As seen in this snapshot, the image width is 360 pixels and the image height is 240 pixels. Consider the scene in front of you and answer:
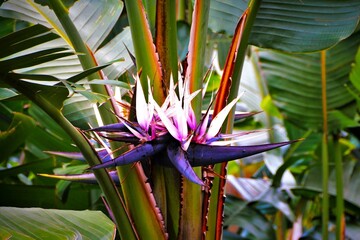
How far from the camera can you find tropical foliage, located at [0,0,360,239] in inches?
20.8

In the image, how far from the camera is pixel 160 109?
52cm

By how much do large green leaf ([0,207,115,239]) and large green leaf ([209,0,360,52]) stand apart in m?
0.39

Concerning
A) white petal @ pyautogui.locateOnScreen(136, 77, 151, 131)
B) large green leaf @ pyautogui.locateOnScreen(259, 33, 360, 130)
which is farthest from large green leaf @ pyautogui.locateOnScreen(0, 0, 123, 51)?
large green leaf @ pyautogui.locateOnScreen(259, 33, 360, 130)

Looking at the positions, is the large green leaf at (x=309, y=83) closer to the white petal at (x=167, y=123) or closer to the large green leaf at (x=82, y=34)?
the large green leaf at (x=82, y=34)

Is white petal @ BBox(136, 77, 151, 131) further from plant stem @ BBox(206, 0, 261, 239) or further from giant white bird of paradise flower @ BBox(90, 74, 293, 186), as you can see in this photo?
plant stem @ BBox(206, 0, 261, 239)

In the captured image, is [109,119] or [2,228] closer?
[2,228]

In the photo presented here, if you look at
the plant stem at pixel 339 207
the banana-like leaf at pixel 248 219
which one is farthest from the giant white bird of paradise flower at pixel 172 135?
the banana-like leaf at pixel 248 219

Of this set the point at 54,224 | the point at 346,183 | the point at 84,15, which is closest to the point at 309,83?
the point at 346,183

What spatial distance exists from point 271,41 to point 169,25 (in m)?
0.27

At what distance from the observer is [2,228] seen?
0.49 meters

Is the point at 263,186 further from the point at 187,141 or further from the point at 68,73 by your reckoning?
the point at 187,141

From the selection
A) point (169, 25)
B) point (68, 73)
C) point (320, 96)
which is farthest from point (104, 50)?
point (320, 96)

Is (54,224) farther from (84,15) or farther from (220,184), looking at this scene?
(84,15)

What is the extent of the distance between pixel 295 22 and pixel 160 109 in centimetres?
42
